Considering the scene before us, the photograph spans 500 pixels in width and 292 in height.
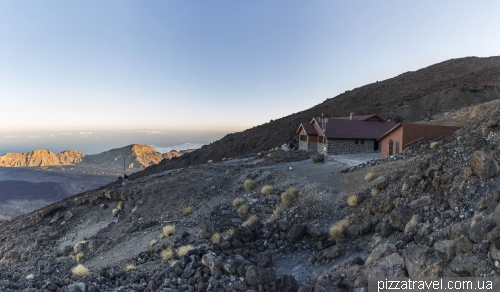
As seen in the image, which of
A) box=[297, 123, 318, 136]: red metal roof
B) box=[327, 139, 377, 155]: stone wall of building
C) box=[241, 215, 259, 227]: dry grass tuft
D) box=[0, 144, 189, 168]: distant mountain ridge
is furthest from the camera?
box=[0, 144, 189, 168]: distant mountain ridge

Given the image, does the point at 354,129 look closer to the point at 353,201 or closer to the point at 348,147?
the point at 348,147

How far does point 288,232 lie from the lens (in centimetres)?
923

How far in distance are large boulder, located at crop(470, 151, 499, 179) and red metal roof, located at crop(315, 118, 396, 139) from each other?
63.1 feet

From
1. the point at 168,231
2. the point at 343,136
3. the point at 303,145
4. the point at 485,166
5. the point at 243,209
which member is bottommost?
the point at 168,231

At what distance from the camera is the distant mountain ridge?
102 meters

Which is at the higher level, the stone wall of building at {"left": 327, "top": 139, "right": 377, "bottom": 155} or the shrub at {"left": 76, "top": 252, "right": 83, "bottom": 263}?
the stone wall of building at {"left": 327, "top": 139, "right": 377, "bottom": 155}

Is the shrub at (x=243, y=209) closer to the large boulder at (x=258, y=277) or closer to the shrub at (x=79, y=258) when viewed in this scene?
the large boulder at (x=258, y=277)

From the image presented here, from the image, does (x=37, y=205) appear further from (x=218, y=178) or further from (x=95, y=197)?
(x=218, y=178)

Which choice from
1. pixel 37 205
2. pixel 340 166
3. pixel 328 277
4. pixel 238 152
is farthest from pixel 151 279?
pixel 37 205

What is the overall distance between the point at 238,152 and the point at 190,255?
36.6 m

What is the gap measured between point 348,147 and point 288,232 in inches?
791

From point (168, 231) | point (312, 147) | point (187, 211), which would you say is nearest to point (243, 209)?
point (168, 231)

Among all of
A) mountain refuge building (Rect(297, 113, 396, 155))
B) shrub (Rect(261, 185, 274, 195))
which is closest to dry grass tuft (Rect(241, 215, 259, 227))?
shrub (Rect(261, 185, 274, 195))

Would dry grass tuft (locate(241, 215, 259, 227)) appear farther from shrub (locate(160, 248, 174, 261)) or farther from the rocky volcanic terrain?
shrub (locate(160, 248, 174, 261))
